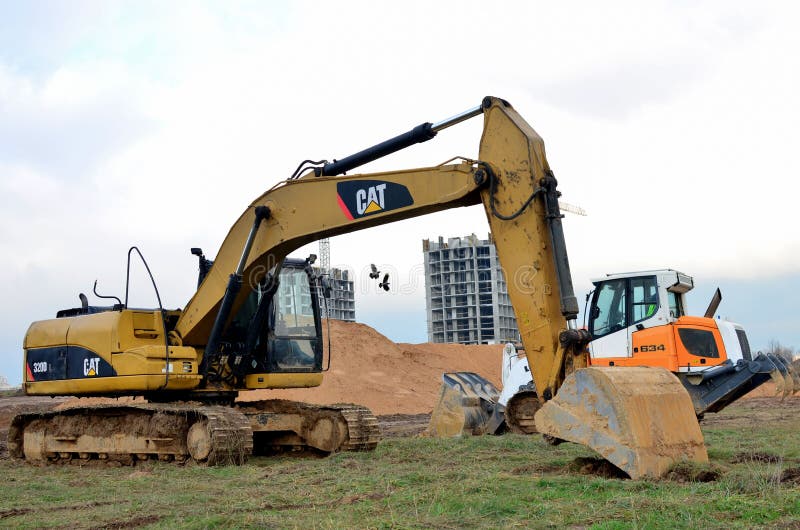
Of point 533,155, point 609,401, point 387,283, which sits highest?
point 533,155

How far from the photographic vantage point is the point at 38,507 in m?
7.27

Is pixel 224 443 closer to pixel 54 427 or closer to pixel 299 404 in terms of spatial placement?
pixel 299 404

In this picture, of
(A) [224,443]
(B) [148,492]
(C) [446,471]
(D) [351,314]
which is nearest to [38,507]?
(B) [148,492]

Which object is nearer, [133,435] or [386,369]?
[133,435]

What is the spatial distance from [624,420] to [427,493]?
1594 millimetres

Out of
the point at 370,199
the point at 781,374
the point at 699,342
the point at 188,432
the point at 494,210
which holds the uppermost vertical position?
the point at 370,199

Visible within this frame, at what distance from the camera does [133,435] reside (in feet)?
35.3

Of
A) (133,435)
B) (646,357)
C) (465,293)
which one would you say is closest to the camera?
(133,435)

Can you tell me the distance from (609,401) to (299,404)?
5.43 meters

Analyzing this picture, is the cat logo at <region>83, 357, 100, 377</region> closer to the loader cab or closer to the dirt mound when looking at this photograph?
the loader cab

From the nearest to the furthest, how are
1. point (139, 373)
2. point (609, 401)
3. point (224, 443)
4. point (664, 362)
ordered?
point (609, 401) → point (224, 443) → point (139, 373) → point (664, 362)

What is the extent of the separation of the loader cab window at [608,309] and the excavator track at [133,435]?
5.54 metres

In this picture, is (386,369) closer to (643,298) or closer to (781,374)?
(643,298)

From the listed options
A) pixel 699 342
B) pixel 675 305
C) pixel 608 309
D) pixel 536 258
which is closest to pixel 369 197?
pixel 536 258
